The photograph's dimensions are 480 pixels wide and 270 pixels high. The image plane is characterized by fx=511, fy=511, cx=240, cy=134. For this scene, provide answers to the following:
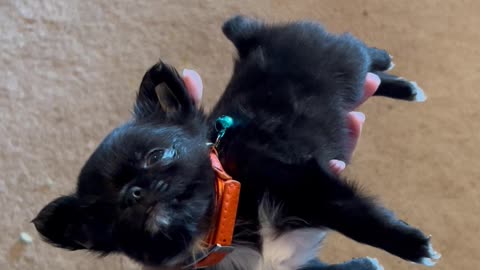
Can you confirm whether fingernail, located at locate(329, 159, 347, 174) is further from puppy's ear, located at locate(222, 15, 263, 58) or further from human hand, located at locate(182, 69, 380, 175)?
puppy's ear, located at locate(222, 15, 263, 58)

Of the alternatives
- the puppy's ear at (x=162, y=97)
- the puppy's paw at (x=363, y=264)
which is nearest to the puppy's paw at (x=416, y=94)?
the puppy's paw at (x=363, y=264)

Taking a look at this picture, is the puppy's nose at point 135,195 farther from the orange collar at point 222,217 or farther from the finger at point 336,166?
the finger at point 336,166

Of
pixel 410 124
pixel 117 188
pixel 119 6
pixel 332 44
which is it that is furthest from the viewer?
pixel 119 6

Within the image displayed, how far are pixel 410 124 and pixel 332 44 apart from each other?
573 mm

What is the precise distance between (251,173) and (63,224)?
38 centimetres

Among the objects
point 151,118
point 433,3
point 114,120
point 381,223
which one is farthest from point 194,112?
point 433,3

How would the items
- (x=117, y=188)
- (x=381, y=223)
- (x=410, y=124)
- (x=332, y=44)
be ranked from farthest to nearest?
(x=410, y=124) → (x=332, y=44) → (x=381, y=223) → (x=117, y=188)

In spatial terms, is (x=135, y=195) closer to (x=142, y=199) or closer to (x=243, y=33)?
(x=142, y=199)

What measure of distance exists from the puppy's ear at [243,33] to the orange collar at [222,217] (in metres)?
0.54

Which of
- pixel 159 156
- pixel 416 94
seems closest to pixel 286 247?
pixel 159 156

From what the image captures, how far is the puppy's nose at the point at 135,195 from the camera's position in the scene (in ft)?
2.85

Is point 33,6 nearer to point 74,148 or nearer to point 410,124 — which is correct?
point 74,148

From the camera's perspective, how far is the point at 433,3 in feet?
6.15

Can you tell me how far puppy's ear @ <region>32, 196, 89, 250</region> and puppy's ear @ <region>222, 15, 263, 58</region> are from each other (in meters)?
0.68
